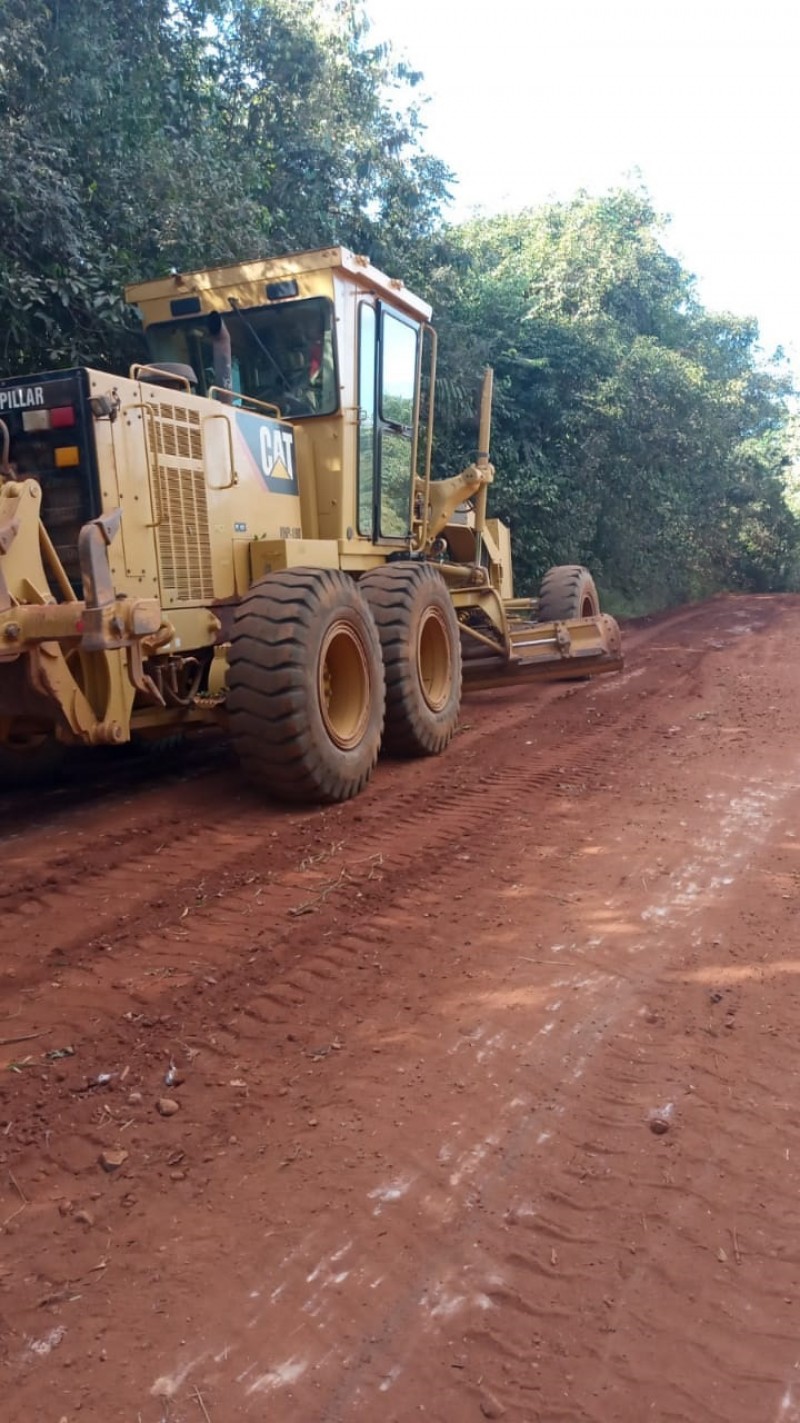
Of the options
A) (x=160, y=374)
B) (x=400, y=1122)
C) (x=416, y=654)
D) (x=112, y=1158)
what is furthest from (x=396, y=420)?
(x=112, y=1158)

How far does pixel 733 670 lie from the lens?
38.0 ft

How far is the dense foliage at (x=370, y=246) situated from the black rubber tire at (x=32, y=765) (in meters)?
3.98

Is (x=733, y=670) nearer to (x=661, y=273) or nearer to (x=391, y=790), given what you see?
(x=391, y=790)

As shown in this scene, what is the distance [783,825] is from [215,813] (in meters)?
3.06

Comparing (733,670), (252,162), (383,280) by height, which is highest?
(252,162)

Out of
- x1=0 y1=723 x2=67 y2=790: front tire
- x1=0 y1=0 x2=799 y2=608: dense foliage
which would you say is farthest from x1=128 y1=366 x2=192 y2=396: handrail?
x1=0 y1=0 x2=799 y2=608: dense foliage

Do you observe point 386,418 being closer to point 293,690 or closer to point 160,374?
point 160,374

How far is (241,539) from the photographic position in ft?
21.7

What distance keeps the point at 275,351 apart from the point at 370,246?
23.2 feet

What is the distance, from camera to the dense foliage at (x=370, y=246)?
907cm

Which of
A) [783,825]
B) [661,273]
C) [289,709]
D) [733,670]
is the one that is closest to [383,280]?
[289,709]

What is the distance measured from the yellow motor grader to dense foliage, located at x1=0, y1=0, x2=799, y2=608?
248cm

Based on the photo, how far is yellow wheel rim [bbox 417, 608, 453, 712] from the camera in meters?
7.94

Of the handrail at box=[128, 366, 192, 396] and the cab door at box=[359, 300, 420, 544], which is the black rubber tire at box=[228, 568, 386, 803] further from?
the cab door at box=[359, 300, 420, 544]
